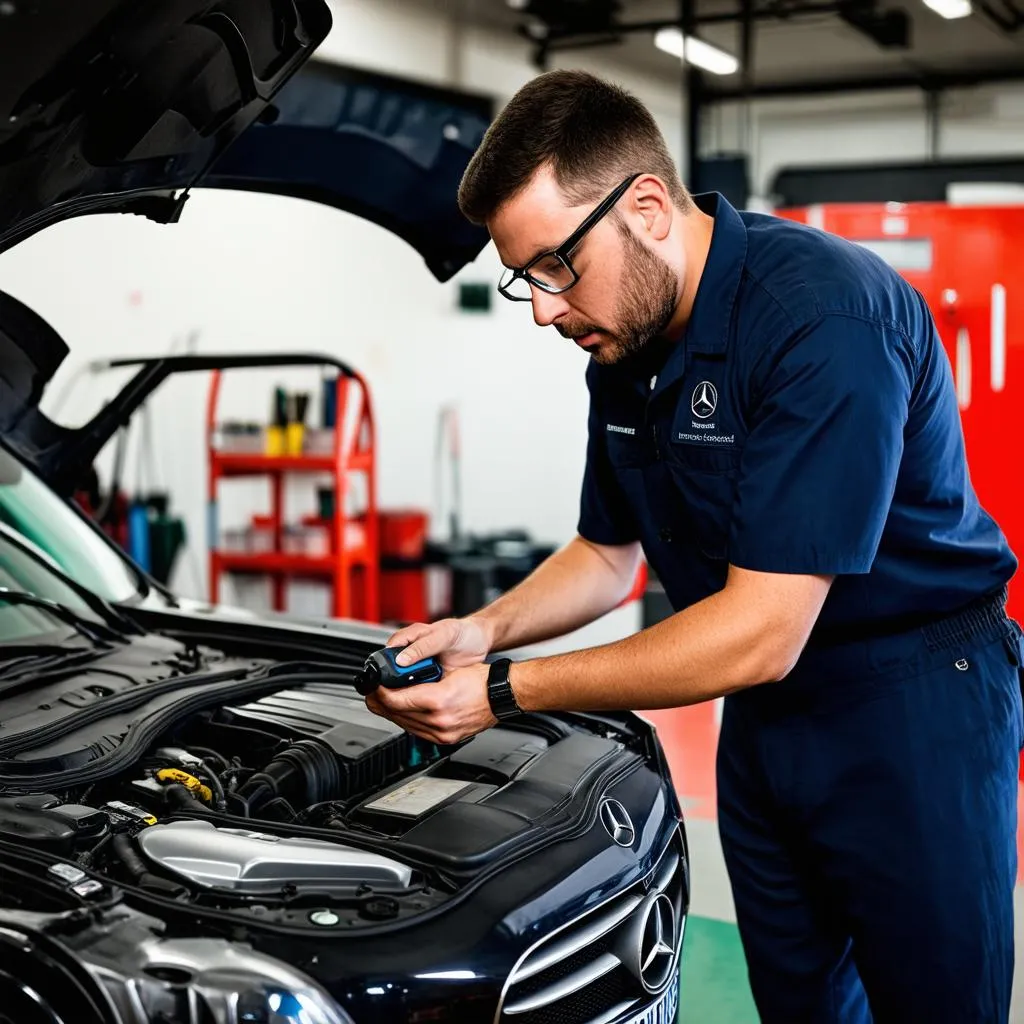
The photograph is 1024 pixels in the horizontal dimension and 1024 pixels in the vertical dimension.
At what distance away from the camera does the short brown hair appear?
1467mm

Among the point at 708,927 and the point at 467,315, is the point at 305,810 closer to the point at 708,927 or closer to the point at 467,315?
the point at 708,927

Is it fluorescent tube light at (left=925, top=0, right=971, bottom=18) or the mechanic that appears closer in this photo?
the mechanic

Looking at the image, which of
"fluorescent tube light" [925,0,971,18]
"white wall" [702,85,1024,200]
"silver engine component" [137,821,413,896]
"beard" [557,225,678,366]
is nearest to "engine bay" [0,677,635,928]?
"silver engine component" [137,821,413,896]

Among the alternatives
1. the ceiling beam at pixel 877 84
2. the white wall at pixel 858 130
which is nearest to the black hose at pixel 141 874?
the ceiling beam at pixel 877 84

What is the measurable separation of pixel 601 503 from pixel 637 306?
0.51m

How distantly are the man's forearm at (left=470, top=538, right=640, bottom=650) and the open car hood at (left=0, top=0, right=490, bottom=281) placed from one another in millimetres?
642

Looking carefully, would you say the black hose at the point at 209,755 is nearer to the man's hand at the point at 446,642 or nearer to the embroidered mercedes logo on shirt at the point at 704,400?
the man's hand at the point at 446,642

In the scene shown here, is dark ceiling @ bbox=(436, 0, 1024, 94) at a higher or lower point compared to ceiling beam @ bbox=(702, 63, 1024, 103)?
higher

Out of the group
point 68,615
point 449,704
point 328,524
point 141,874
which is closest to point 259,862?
point 141,874

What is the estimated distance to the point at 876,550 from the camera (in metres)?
1.47

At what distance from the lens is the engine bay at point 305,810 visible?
1339mm

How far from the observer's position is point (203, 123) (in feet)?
5.74

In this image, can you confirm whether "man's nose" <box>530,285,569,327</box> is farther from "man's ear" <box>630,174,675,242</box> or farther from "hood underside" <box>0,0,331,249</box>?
"hood underside" <box>0,0,331,249</box>

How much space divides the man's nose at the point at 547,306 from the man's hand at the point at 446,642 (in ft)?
1.48
